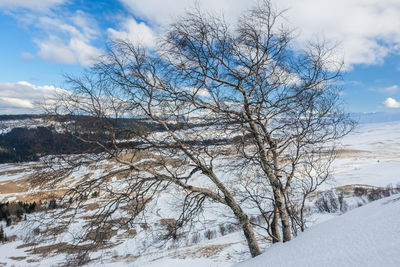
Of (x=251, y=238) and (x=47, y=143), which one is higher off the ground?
(x=47, y=143)

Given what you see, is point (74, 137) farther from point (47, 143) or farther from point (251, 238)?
point (251, 238)

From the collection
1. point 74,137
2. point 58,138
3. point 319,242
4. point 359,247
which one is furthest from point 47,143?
point 359,247

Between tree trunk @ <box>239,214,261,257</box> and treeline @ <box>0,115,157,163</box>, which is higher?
treeline @ <box>0,115,157,163</box>

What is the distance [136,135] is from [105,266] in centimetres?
2814

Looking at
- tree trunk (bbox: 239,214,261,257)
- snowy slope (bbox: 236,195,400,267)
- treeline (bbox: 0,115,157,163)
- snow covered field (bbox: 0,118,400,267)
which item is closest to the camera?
snowy slope (bbox: 236,195,400,267)

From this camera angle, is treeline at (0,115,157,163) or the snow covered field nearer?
the snow covered field

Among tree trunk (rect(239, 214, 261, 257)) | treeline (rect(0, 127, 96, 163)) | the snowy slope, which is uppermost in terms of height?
treeline (rect(0, 127, 96, 163))

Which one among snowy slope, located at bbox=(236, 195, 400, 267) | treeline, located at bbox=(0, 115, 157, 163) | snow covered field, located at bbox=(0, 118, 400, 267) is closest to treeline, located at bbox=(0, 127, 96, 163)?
treeline, located at bbox=(0, 115, 157, 163)

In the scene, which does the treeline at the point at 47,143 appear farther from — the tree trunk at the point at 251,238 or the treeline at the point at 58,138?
the tree trunk at the point at 251,238

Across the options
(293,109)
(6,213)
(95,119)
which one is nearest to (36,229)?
(95,119)

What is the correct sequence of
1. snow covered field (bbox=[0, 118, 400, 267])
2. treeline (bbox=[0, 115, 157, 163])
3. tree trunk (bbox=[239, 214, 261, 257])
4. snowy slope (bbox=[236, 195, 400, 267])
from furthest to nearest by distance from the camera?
1. tree trunk (bbox=[239, 214, 261, 257])
2. treeline (bbox=[0, 115, 157, 163])
3. snow covered field (bbox=[0, 118, 400, 267])
4. snowy slope (bbox=[236, 195, 400, 267])

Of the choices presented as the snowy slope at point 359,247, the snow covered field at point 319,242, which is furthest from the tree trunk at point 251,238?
the snowy slope at point 359,247

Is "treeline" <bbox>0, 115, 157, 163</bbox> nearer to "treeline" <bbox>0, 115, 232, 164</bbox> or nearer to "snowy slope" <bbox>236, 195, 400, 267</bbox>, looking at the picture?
"treeline" <bbox>0, 115, 232, 164</bbox>

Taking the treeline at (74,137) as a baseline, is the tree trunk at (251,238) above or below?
below
